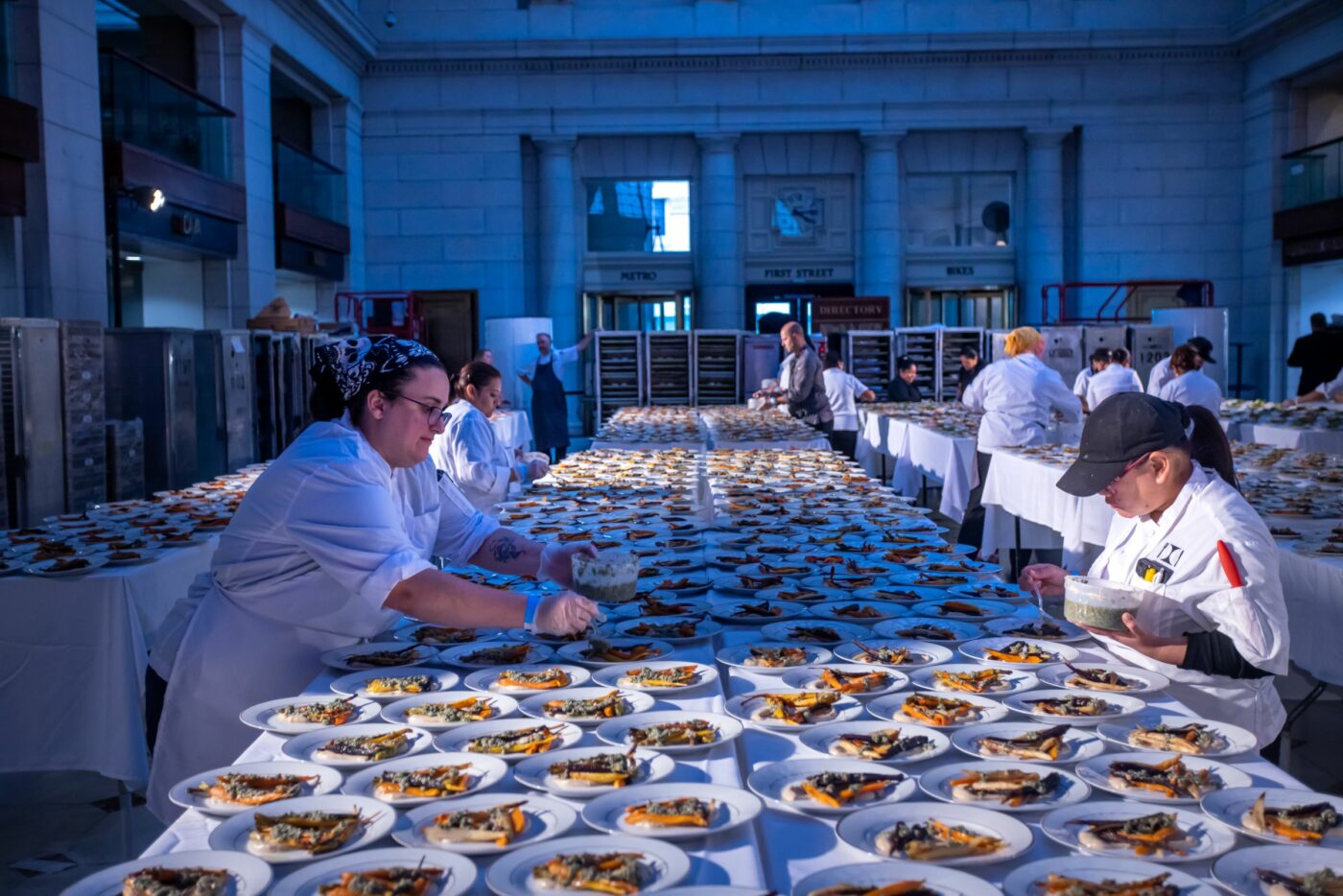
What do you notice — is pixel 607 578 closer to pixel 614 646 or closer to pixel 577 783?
pixel 614 646

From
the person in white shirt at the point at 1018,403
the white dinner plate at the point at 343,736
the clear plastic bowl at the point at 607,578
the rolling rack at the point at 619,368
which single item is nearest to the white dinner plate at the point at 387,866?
the white dinner plate at the point at 343,736

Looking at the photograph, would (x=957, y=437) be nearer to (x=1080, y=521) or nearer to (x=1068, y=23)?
(x=1080, y=521)

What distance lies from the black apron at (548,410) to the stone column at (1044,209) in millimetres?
10789

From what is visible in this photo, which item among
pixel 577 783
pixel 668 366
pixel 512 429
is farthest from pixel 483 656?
pixel 668 366

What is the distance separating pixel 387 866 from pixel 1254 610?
81.7 inches

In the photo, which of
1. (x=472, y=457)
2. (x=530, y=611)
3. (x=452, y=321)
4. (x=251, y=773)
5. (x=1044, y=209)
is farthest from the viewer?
(x=1044, y=209)

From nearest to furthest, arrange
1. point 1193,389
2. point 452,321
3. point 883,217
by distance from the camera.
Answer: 1. point 1193,389
2. point 452,321
3. point 883,217

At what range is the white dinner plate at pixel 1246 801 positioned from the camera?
72.4 inches

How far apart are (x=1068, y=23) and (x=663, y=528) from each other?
20410mm

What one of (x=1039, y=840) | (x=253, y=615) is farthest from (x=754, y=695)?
(x=253, y=615)

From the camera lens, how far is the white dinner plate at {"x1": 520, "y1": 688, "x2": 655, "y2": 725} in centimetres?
243

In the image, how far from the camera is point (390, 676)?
111 inches

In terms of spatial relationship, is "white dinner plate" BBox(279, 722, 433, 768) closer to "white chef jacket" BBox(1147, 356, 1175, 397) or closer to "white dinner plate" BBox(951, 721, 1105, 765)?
"white dinner plate" BBox(951, 721, 1105, 765)

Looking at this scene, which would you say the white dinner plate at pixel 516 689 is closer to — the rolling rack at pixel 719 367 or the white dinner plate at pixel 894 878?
the white dinner plate at pixel 894 878
